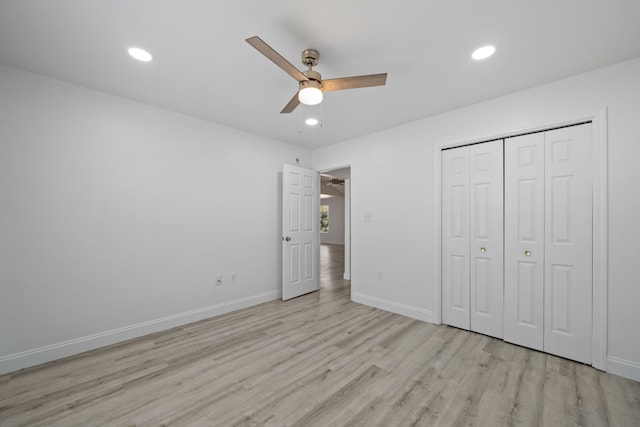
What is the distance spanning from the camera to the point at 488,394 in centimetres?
188

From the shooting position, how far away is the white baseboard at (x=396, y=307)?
3.19m

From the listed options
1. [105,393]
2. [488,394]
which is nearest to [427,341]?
[488,394]

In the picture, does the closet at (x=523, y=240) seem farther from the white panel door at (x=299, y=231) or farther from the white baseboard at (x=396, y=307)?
the white panel door at (x=299, y=231)

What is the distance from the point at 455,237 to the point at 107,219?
156 inches

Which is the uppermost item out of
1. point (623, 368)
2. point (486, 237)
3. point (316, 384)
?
point (486, 237)

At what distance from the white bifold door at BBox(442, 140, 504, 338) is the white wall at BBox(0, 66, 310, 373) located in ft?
9.20

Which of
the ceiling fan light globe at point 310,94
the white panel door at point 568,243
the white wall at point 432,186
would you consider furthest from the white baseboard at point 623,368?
the ceiling fan light globe at point 310,94

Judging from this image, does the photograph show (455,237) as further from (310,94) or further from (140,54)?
(140,54)

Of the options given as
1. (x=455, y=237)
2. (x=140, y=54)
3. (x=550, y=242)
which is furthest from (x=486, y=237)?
(x=140, y=54)

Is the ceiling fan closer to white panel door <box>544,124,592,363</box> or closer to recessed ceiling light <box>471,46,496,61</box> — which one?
recessed ceiling light <box>471,46,496,61</box>

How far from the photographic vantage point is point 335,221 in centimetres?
1315

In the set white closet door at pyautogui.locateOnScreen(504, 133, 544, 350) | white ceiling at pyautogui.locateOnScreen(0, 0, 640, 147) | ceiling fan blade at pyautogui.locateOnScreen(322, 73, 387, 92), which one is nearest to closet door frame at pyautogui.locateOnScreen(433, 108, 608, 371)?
white closet door at pyautogui.locateOnScreen(504, 133, 544, 350)

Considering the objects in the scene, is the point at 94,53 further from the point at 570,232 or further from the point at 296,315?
the point at 570,232

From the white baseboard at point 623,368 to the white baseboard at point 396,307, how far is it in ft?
4.77
